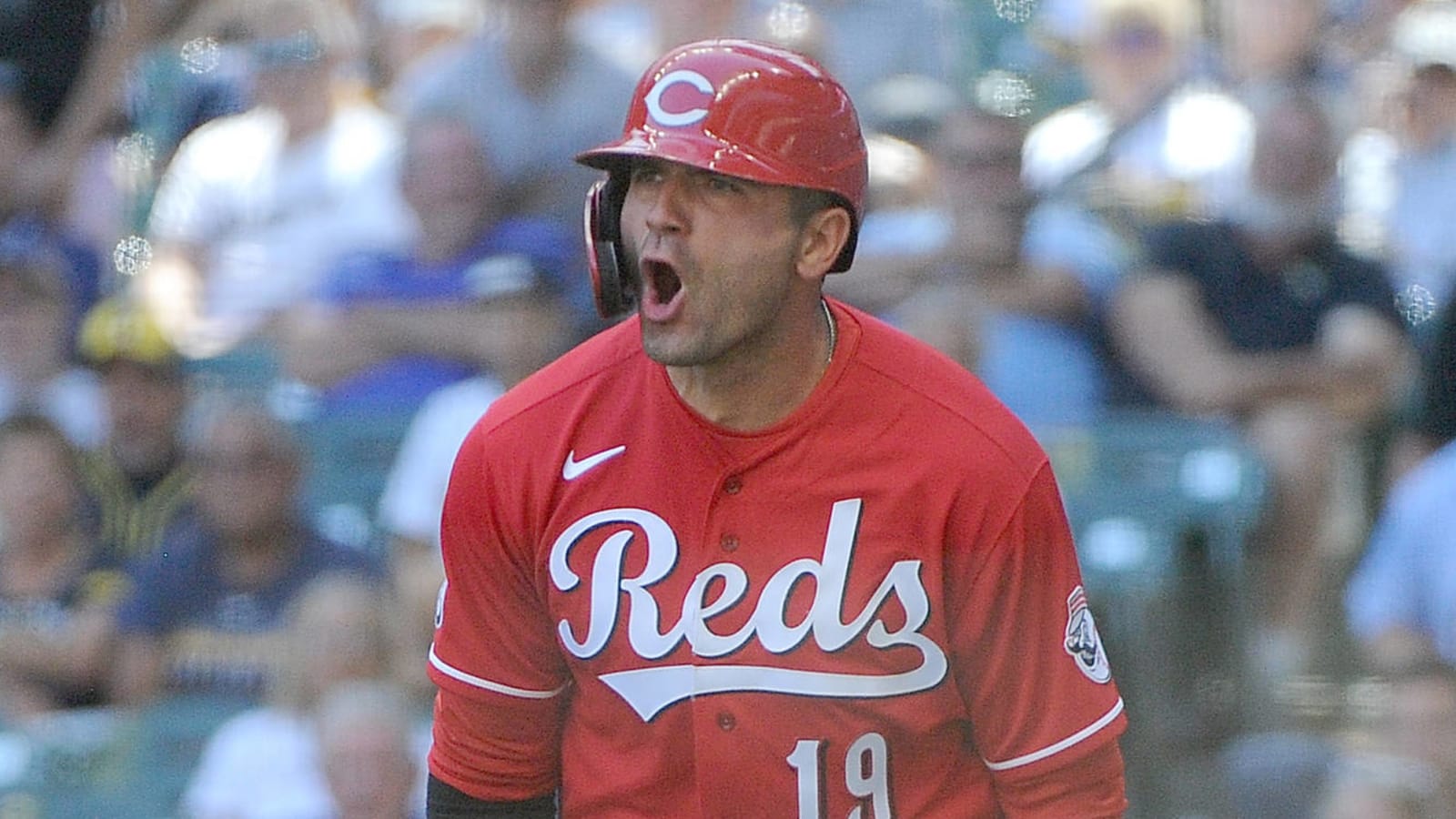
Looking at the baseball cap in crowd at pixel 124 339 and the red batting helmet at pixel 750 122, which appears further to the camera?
the baseball cap in crowd at pixel 124 339

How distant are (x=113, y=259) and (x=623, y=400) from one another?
9.32 feet

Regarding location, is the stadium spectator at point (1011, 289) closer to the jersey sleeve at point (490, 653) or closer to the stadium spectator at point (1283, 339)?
the stadium spectator at point (1283, 339)

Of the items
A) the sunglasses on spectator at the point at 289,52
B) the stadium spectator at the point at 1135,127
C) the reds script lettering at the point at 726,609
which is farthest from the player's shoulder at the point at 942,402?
the sunglasses on spectator at the point at 289,52

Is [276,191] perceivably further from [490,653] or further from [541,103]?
[490,653]

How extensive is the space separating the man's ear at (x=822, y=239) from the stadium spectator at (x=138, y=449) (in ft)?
8.60

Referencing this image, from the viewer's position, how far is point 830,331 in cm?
214

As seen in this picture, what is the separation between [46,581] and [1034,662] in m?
2.92

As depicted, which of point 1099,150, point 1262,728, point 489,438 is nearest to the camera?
point 489,438

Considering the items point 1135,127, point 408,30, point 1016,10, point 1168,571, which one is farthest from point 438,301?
point 1168,571

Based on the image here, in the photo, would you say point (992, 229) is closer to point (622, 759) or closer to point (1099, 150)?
point (1099, 150)

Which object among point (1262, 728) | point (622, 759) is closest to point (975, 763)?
point (622, 759)

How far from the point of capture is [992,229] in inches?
151

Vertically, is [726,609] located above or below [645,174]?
below

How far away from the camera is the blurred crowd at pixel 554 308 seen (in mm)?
3648
